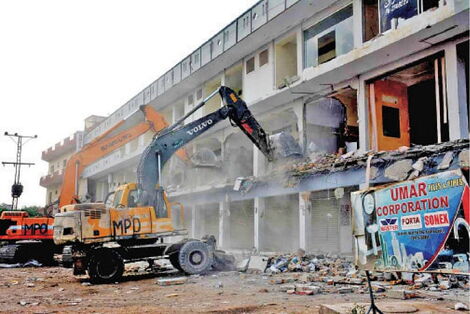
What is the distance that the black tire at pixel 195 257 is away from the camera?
12.7m

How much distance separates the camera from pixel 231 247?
2306 centimetres

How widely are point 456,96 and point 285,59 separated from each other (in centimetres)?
845

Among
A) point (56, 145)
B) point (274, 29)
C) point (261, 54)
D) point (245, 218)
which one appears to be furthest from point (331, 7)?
point (56, 145)

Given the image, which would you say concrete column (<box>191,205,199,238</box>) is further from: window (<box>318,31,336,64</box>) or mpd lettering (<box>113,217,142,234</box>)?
mpd lettering (<box>113,217,142,234</box>)

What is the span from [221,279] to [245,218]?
12104 millimetres

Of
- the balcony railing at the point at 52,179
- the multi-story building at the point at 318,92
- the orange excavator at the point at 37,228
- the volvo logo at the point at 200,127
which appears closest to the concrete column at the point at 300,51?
the multi-story building at the point at 318,92

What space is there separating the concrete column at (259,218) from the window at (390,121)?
20.8 ft

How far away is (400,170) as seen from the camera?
1208 cm

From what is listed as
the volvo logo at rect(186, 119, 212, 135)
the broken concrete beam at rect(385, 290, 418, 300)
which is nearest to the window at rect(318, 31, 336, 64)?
the volvo logo at rect(186, 119, 212, 135)

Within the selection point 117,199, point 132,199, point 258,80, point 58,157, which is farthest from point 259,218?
point 58,157

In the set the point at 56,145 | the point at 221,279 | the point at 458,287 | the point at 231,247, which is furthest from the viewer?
the point at 56,145

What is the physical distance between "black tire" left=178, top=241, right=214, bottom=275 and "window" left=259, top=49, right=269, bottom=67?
9638mm

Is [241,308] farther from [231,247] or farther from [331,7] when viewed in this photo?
[231,247]

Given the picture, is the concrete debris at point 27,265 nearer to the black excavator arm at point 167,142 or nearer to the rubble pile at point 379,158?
the black excavator arm at point 167,142
